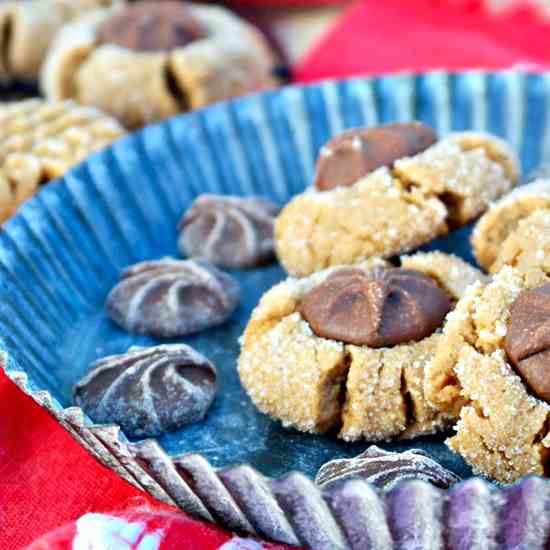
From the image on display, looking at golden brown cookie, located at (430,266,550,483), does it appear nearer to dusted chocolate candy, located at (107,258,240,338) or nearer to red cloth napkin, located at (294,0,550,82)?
dusted chocolate candy, located at (107,258,240,338)

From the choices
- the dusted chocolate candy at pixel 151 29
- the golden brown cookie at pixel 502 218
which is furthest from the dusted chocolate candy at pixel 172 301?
the dusted chocolate candy at pixel 151 29

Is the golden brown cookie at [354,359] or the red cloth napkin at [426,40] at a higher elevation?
the golden brown cookie at [354,359]

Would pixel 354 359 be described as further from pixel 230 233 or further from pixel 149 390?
pixel 230 233

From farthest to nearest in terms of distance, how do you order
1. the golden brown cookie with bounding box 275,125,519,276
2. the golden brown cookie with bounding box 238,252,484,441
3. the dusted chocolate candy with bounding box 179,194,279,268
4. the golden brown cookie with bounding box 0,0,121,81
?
1. the golden brown cookie with bounding box 0,0,121,81
2. the dusted chocolate candy with bounding box 179,194,279,268
3. the golden brown cookie with bounding box 275,125,519,276
4. the golden brown cookie with bounding box 238,252,484,441

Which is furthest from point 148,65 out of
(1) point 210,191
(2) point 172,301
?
(2) point 172,301

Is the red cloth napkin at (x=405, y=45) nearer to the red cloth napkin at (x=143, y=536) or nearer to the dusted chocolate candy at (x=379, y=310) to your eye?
the red cloth napkin at (x=143, y=536)

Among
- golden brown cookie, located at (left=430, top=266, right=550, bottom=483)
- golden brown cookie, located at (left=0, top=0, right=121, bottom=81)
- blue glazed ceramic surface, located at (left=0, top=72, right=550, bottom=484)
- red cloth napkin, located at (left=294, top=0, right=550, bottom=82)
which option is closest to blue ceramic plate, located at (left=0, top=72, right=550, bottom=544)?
blue glazed ceramic surface, located at (left=0, top=72, right=550, bottom=484)

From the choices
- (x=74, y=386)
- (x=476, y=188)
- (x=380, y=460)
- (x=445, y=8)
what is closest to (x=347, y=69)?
(x=445, y=8)

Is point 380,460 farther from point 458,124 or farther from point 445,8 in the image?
point 445,8
